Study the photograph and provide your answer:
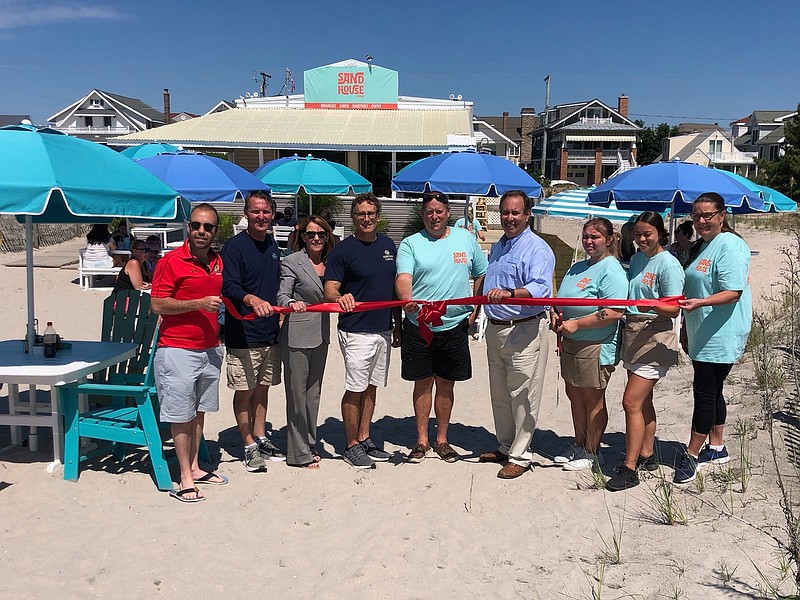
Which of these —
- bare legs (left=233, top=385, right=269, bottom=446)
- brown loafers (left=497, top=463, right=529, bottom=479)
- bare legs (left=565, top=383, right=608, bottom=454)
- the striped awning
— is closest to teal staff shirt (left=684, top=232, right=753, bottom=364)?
bare legs (left=565, top=383, right=608, bottom=454)

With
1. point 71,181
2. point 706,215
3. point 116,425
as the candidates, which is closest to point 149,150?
point 71,181

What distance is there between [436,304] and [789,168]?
35982 millimetres

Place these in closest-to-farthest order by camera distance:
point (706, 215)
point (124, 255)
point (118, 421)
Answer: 1. point (706, 215)
2. point (118, 421)
3. point (124, 255)

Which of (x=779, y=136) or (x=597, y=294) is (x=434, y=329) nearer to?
(x=597, y=294)

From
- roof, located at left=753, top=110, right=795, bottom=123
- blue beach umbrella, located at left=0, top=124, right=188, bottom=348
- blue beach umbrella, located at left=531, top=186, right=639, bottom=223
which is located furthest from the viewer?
roof, located at left=753, top=110, right=795, bottom=123

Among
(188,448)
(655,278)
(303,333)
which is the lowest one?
(188,448)

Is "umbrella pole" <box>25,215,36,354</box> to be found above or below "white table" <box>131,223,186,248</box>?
below

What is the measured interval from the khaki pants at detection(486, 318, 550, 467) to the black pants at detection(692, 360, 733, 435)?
3.30ft

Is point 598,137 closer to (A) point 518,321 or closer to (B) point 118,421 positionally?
(A) point 518,321

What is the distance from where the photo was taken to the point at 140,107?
50688 millimetres

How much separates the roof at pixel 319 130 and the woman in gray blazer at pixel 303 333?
16.7 metres

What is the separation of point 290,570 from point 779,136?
70.6m

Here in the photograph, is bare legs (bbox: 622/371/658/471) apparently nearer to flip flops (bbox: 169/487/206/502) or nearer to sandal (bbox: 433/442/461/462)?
sandal (bbox: 433/442/461/462)

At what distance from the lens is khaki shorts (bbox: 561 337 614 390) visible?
4.64 meters
